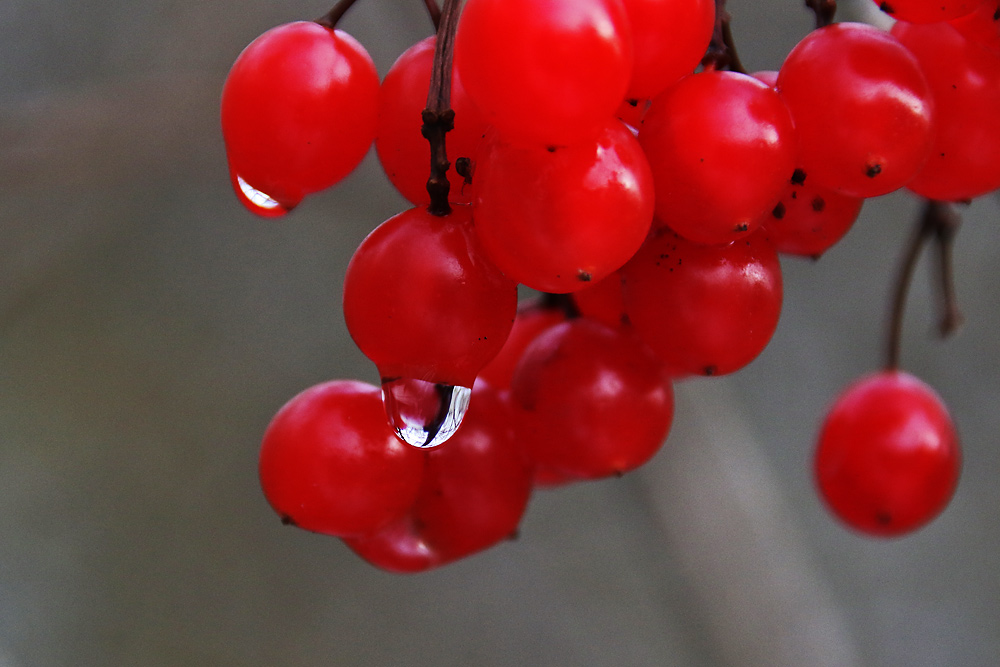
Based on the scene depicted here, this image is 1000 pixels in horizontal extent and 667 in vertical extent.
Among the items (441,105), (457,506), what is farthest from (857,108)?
(457,506)

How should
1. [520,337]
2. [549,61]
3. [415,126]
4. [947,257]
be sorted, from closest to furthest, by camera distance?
[549,61] → [415,126] → [520,337] → [947,257]

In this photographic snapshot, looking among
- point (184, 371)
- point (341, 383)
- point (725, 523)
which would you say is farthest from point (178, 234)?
point (341, 383)

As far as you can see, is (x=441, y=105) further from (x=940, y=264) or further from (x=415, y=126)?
(x=940, y=264)

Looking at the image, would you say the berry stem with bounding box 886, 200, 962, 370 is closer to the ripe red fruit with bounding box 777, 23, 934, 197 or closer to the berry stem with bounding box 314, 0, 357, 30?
the ripe red fruit with bounding box 777, 23, 934, 197

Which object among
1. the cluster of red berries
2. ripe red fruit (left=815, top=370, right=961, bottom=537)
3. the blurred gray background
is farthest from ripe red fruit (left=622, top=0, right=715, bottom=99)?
the blurred gray background

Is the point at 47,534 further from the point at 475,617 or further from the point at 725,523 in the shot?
the point at 725,523

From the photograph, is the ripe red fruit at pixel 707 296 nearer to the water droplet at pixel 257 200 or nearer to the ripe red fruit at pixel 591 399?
the ripe red fruit at pixel 591 399
